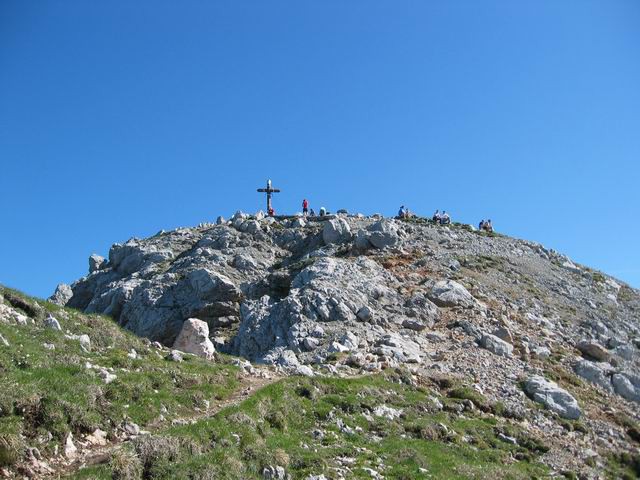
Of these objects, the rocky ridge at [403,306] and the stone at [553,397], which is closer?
the stone at [553,397]

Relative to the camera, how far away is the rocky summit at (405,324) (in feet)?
80.4

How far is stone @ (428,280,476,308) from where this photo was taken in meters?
40.9

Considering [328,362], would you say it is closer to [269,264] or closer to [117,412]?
[117,412]

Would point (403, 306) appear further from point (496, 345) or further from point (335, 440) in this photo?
point (335, 440)

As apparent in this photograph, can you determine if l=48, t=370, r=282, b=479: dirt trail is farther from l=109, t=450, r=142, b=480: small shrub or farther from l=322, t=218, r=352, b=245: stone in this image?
l=322, t=218, r=352, b=245: stone

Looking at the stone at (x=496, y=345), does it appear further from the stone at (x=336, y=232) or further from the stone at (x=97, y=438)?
the stone at (x=97, y=438)

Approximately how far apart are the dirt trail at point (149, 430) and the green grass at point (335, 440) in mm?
596

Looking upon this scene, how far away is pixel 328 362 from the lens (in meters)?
31.0

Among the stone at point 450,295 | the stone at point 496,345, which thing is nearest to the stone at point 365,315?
the stone at point 450,295

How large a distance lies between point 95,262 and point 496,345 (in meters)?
55.1

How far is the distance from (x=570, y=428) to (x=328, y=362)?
42.6 ft

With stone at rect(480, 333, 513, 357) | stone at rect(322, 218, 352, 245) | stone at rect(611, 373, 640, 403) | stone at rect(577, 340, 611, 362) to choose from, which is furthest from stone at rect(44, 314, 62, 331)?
stone at rect(322, 218, 352, 245)

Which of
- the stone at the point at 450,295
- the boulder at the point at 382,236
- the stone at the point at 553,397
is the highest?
the boulder at the point at 382,236

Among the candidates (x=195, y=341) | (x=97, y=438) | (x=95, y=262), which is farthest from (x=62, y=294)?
(x=97, y=438)
